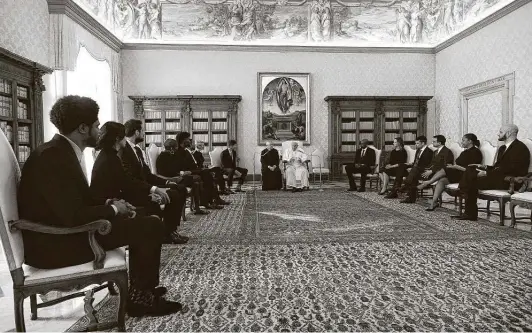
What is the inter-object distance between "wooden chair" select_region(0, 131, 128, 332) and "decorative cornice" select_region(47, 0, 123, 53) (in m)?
8.45

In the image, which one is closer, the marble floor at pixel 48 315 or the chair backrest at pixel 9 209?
the chair backrest at pixel 9 209

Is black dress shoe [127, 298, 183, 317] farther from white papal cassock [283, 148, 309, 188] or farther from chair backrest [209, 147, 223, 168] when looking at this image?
white papal cassock [283, 148, 309, 188]

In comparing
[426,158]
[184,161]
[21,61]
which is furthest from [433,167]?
[21,61]

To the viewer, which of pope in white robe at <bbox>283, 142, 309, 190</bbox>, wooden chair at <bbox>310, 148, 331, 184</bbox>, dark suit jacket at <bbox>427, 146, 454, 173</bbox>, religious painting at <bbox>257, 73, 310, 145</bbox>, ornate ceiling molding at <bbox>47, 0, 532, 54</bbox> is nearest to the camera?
dark suit jacket at <bbox>427, 146, 454, 173</bbox>

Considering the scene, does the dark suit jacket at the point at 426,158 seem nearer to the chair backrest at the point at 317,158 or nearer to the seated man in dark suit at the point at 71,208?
the chair backrest at the point at 317,158

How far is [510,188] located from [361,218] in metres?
2.25

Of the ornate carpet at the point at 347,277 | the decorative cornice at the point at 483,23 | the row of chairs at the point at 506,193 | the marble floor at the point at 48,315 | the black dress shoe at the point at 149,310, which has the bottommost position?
the marble floor at the point at 48,315

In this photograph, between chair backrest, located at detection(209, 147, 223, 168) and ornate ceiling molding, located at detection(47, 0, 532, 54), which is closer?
chair backrest, located at detection(209, 147, 223, 168)

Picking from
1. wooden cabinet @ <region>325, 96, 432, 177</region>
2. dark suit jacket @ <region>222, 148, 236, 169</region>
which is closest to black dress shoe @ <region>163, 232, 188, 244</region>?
dark suit jacket @ <region>222, 148, 236, 169</region>

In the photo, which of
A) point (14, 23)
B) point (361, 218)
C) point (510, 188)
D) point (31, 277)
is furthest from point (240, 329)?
point (14, 23)

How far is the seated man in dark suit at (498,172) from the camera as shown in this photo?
636 cm

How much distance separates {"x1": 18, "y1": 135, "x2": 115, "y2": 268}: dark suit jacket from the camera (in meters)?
2.34

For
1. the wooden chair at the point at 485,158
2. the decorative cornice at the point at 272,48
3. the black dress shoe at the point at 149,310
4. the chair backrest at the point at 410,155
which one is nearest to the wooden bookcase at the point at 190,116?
the decorative cornice at the point at 272,48

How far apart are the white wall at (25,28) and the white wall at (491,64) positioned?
1108 cm
